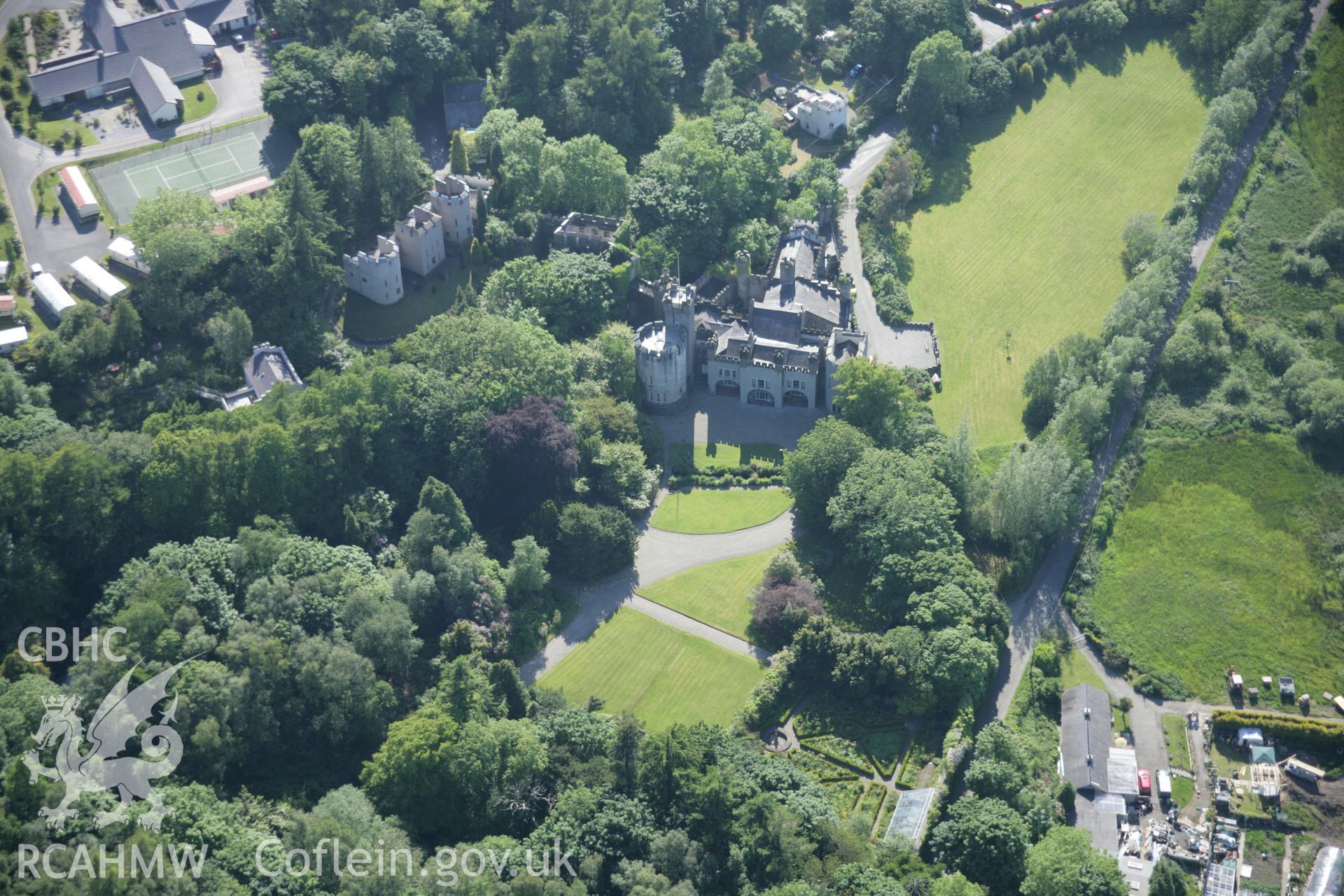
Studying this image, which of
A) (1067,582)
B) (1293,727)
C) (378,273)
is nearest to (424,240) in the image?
(378,273)

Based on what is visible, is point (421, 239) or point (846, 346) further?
point (421, 239)

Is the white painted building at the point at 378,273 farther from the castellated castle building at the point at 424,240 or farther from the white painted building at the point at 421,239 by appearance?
the white painted building at the point at 421,239

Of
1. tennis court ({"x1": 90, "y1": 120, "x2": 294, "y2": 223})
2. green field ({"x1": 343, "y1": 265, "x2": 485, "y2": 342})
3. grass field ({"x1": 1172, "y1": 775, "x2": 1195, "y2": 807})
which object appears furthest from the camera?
tennis court ({"x1": 90, "y1": 120, "x2": 294, "y2": 223})

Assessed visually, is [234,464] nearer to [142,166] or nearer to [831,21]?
[142,166]

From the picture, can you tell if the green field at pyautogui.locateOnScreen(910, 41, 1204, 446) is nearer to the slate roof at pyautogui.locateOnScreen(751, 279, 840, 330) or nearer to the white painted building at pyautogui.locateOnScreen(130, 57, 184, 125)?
the slate roof at pyautogui.locateOnScreen(751, 279, 840, 330)

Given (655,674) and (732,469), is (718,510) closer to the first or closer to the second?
(732,469)

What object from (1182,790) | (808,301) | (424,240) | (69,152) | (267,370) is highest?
(69,152)

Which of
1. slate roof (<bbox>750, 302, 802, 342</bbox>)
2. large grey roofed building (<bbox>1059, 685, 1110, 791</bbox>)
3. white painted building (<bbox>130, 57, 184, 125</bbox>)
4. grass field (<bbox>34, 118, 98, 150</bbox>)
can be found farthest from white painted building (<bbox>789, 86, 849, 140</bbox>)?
grass field (<bbox>34, 118, 98, 150</bbox>)
